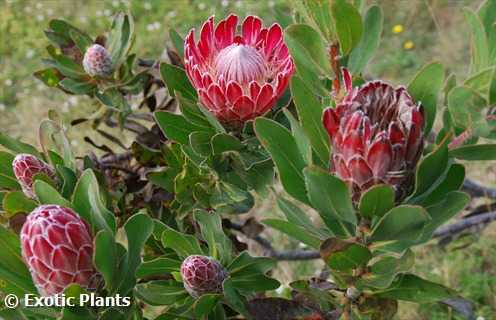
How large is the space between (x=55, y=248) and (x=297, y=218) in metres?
0.28

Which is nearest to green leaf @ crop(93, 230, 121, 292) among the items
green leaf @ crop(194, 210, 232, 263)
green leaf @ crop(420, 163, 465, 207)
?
green leaf @ crop(194, 210, 232, 263)

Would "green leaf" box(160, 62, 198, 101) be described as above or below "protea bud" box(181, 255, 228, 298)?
above

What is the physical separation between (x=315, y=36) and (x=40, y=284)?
0.43 m

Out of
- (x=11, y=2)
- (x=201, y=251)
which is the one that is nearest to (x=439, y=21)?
(x=11, y=2)

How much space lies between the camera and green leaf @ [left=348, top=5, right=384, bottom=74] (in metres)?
0.81

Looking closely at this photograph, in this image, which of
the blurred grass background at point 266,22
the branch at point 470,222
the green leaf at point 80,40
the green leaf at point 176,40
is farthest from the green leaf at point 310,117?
the blurred grass background at point 266,22

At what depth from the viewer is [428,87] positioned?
2.33 ft

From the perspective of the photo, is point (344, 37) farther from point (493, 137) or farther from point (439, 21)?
point (439, 21)

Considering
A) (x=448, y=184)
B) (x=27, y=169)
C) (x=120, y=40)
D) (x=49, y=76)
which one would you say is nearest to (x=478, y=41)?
(x=448, y=184)

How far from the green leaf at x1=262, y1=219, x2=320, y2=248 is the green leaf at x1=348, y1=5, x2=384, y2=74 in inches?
8.8

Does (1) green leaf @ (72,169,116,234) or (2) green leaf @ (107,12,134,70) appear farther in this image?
(2) green leaf @ (107,12,134,70)

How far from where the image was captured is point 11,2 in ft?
15.4

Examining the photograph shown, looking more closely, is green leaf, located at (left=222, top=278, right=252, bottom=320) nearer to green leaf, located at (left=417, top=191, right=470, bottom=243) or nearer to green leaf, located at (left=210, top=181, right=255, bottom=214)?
green leaf, located at (left=210, top=181, right=255, bottom=214)

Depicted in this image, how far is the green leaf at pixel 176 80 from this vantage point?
87 cm
